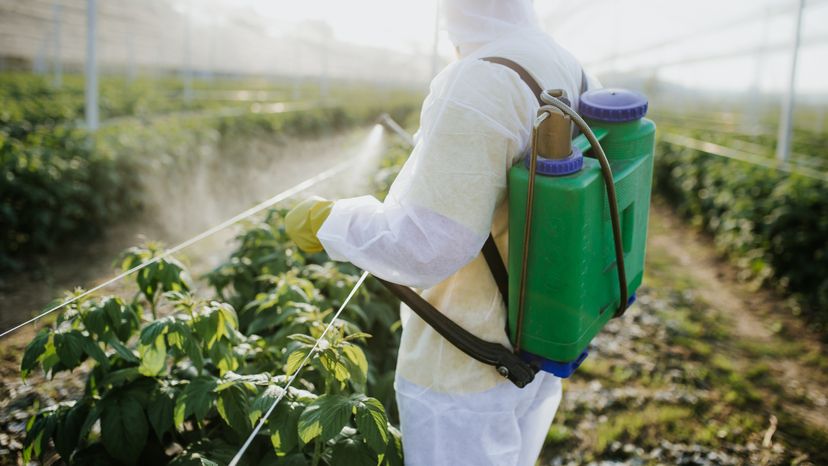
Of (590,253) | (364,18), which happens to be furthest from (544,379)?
(364,18)

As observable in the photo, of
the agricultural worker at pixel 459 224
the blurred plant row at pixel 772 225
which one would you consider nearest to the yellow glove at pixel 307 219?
the agricultural worker at pixel 459 224

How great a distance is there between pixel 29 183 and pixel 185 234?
1.57m

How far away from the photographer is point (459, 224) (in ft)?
4.42

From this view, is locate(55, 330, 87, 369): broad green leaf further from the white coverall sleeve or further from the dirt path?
→ the dirt path

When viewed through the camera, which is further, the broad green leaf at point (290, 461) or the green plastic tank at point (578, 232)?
the broad green leaf at point (290, 461)

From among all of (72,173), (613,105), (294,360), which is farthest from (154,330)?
(72,173)

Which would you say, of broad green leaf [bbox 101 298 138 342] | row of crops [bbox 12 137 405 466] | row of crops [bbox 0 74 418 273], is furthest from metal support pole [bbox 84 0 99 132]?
broad green leaf [bbox 101 298 138 342]

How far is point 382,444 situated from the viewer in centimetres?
146

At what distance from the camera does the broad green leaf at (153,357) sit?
1699 mm

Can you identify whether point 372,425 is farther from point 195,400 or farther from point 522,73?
point 522,73

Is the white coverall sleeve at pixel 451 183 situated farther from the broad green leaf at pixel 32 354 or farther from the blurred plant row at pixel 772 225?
the blurred plant row at pixel 772 225

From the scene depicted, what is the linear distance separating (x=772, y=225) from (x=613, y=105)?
4.41 meters

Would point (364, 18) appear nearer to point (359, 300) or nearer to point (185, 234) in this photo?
point (185, 234)

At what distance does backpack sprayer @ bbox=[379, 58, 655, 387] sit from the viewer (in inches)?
53.0
